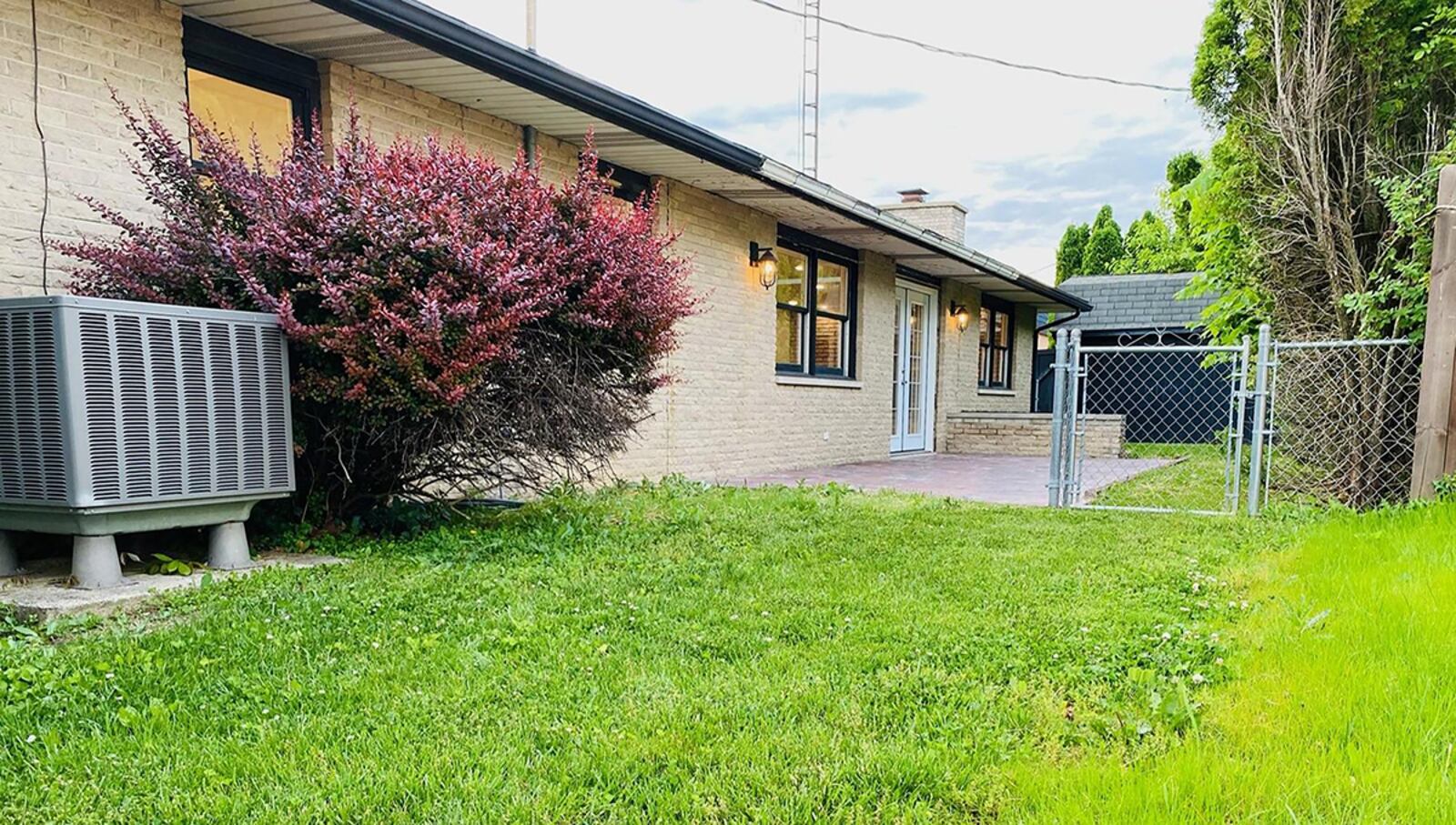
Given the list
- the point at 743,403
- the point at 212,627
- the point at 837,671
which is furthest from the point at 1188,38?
the point at 212,627

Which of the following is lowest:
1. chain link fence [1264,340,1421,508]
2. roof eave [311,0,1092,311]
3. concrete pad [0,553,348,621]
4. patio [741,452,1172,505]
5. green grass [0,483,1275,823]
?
patio [741,452,1172,505]

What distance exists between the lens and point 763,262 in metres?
8.46

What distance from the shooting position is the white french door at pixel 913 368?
38.1ft

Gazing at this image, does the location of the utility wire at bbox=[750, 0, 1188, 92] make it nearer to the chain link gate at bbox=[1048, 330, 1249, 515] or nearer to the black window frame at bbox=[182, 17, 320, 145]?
the chain link gate at bbox=[1048, 330, 1249, 515]

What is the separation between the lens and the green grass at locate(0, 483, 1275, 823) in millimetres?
1631

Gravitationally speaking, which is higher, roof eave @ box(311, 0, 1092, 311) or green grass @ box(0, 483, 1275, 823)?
roof eave @ box(311, 0, 1092, 311)

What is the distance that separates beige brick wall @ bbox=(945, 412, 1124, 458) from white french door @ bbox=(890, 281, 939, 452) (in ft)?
1.45

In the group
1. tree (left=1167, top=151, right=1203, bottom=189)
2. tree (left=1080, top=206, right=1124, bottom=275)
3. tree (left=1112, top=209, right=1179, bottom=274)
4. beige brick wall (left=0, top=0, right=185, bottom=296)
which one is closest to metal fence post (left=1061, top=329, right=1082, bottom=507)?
beige brick wall (left=0, top=0, right=185, bottom=296)

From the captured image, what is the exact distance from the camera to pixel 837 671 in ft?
7.51

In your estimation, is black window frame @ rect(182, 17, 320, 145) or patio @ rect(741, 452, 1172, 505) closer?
black window frame @ rect(182, 17, 320, 145)

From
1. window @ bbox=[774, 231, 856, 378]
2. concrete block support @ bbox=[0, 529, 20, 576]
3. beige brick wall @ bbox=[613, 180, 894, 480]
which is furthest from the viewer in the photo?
window @ bbox=[774, 231, 856, 378]

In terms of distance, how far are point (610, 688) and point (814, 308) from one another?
25.8ft

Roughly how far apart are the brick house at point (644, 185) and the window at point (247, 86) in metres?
0.01

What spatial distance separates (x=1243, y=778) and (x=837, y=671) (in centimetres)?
98
